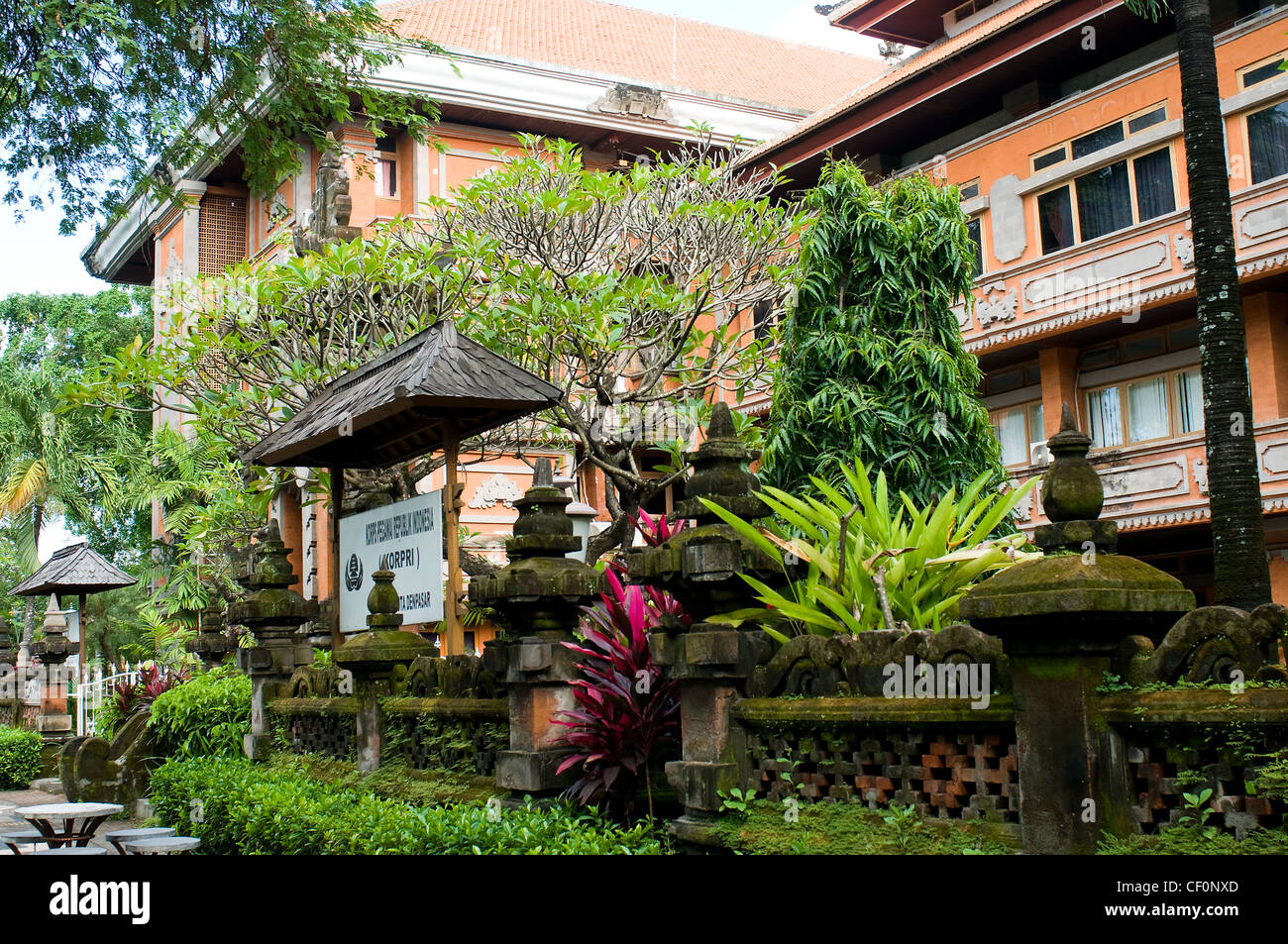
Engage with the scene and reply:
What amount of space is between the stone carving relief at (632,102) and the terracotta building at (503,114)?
3 centimetres

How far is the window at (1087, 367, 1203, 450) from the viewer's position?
60.9 ft

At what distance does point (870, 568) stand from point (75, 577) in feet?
61.0

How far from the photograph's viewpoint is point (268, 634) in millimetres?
Answer: 12414

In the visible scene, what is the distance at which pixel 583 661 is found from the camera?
8.08 meters

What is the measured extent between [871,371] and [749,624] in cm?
351

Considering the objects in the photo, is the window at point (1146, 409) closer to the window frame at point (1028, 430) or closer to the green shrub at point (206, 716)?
the window frame at point (1028, 430)

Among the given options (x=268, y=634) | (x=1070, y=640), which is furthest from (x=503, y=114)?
(x=1070, y=640)

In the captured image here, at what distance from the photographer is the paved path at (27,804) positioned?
45.3 ft

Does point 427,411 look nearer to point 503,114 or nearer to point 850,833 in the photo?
point 850,833

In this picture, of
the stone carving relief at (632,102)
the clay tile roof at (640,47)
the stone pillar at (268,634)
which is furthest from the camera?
the clay tile roof at (640,47)

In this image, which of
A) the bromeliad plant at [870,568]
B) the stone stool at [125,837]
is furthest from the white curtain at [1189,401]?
the stone stool at [125,837]

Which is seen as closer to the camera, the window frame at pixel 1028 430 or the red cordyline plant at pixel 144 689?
the red cordyline plant at pixel 144 689

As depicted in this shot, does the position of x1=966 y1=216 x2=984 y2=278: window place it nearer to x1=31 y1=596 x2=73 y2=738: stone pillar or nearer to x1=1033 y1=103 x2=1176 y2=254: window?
x1=1033 y1=103 x2=1176 y2=254: window
